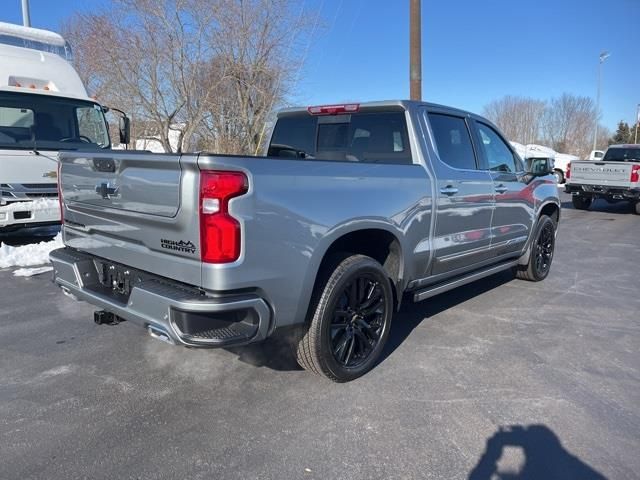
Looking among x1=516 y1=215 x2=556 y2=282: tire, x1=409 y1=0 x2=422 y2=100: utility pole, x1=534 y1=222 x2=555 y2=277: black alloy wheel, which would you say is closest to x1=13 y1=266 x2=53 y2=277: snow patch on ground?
x1=516 y1=215 x2=556 y2=282: tire

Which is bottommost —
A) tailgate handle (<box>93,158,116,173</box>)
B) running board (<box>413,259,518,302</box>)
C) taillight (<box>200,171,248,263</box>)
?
running board (<box>413,259,518,302</box>)

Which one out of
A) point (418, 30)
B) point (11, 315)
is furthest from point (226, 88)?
point (11, 315)

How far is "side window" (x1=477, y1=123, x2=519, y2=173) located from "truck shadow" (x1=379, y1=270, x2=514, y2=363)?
1.46 meters

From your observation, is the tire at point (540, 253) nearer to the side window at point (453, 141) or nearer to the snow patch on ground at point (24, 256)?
the side window at point (453, 141)

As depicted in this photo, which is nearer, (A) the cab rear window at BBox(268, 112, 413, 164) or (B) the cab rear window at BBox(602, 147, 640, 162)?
(A) the cab rear window at BBox(268, 112, 413, 164)

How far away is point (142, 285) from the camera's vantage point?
287 cm

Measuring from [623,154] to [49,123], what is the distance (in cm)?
1604

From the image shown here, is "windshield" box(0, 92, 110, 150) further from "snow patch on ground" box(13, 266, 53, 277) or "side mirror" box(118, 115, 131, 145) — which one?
"snow patch on ground" box(13, 266, 53, 277)

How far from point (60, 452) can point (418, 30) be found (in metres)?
11.1

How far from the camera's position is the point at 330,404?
3.17 meters

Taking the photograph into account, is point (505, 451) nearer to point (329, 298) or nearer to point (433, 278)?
point (329, 298)

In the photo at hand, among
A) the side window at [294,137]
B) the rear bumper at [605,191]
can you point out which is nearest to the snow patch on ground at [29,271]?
the side window at [294,137]

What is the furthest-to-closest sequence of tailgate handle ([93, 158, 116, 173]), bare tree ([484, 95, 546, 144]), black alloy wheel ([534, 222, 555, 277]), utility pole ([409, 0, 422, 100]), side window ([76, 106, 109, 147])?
bare tree ([484, 95, 546, 144]) → utility pole ([409, 0, 422, 100]) → side window ([76, 106, 109, 147]) → black alloy wheel ([534, 222, 555, 277]) → tailgate handle ([93, 158, 116, 173])

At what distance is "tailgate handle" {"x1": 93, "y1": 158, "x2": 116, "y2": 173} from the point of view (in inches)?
122
